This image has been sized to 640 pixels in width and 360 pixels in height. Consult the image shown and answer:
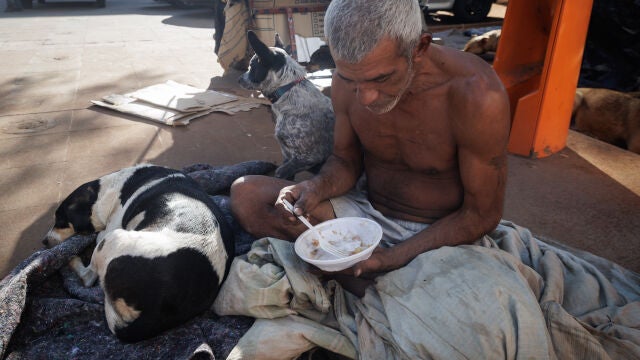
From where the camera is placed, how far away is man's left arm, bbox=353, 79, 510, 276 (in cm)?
195

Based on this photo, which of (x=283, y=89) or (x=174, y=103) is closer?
(x=283, y=89)

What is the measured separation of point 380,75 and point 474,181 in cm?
65

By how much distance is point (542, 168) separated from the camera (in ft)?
12.7

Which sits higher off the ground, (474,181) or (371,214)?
(474,181)

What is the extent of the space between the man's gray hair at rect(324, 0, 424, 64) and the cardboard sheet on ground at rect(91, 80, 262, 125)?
3197mm

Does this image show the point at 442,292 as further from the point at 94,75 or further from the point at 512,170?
the point at 94,75

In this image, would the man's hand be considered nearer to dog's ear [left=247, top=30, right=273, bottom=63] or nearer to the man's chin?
the man's chin

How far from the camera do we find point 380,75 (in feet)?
6.02

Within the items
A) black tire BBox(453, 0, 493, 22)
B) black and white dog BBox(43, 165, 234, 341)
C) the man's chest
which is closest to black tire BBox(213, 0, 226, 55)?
black and white dog BBox(43, 165, 234, 341)

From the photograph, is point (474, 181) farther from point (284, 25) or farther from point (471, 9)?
point (471, 9)

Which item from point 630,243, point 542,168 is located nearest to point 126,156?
point 542,168

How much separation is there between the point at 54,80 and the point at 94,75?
19.9 inches

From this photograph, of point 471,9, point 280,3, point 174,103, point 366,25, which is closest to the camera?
point 366,25

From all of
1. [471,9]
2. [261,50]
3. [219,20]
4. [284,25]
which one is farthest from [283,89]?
[471,9]
